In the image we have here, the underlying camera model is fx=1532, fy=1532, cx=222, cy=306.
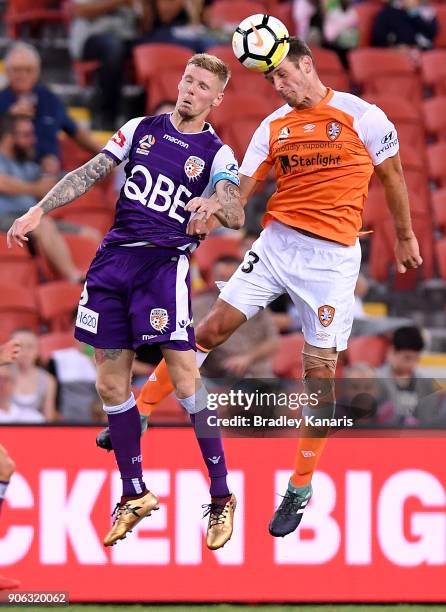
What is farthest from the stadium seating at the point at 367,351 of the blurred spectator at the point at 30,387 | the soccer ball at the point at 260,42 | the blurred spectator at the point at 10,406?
the soccer ball at the point at 260,42

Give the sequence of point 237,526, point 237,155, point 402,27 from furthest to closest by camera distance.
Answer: point 402,27
point 237,155
point 237,526

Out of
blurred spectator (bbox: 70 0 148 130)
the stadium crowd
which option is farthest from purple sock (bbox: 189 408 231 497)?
blurred spectator (bbox: 70 0 148 130)

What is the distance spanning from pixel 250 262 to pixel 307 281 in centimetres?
30

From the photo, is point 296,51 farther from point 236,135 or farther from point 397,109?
point 397,109

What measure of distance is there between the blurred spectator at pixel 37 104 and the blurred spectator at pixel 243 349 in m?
2.00

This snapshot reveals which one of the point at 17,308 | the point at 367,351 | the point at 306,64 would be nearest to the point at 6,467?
the point at 17,308

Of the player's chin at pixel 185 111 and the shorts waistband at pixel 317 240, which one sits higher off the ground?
the player's chin at pixel 185 111

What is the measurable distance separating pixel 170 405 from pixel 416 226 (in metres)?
3.13

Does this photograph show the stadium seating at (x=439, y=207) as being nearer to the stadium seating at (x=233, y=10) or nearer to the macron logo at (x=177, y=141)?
the stadium seating at (x=233, y=10)

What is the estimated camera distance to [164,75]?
1184 centimetres

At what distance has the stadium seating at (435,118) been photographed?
1262cm

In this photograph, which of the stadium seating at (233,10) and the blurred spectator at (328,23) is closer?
the blurred spectator at (328,23)

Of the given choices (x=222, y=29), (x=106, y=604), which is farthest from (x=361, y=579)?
(x=222, y=29)

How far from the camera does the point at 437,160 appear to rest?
12.3 meters
